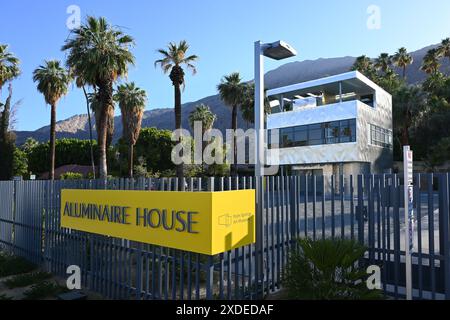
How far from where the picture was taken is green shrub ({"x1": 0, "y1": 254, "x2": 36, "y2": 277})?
8469mm

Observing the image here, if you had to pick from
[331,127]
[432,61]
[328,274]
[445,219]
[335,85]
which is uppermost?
[432,61]

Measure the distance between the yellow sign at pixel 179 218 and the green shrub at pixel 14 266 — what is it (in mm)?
3058

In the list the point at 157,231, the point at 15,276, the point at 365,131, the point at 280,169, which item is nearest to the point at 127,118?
the point at 280,169

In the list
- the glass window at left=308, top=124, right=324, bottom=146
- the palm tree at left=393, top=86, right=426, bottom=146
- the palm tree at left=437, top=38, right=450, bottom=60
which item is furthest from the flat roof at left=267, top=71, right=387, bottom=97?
the palm tree at left=437, top=38, right=450, bottom=60

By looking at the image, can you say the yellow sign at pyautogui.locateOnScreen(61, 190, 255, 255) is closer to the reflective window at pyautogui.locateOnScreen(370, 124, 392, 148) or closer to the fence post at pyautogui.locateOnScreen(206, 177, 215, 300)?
the fence post at pyautogui.locateOnScreen(206, 177, 215, 300)

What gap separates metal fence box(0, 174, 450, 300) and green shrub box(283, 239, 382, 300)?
0.68 metres

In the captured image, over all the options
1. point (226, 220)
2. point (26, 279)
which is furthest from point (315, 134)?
point (226, 220)

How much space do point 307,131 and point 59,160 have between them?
4408 cm

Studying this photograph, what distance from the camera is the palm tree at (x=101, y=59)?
19594mm

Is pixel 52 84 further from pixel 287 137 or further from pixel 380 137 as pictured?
pixel 380 137

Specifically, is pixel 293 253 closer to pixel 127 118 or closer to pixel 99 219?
pixel 99 219

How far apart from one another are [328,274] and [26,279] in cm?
642

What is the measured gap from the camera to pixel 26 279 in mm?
7715
